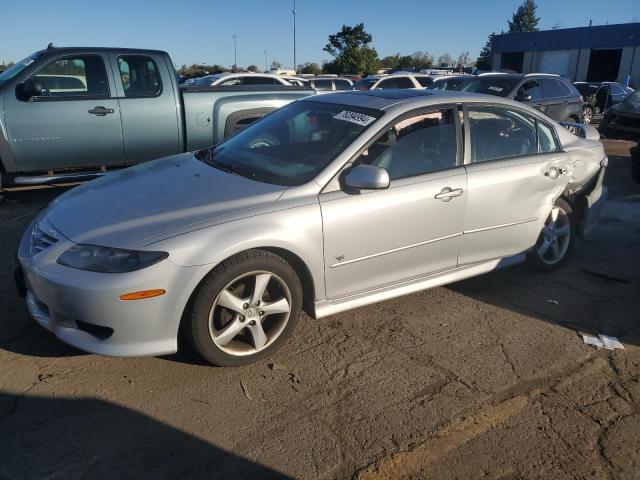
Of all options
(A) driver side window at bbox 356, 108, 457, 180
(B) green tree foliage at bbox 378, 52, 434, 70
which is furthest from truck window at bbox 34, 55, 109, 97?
(B) green tree foliage at bbox 378, 52, 434, 70

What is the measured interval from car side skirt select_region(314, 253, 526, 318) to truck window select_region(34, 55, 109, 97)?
4755 millimetres

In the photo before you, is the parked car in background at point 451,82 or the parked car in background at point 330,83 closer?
the parked car in background at point 451,82

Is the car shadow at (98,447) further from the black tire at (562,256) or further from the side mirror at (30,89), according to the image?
the side mirror at (30,89)

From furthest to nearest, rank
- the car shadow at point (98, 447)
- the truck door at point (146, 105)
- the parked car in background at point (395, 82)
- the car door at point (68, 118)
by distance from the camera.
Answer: the parked car in background at point (395, 82) < the truck door at point (146, 105) < the car door at point (68, 118) < the car shadow at point (98, 447)

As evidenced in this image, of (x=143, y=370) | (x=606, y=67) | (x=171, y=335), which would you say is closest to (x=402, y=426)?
(x=171, y=335)

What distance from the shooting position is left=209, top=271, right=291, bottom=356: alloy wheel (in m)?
3.07

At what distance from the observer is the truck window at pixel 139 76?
680cm

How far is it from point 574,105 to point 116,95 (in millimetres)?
10161

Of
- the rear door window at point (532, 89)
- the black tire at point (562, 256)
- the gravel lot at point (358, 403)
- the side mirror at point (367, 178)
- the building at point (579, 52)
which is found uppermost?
A: the building at point (579, 52)

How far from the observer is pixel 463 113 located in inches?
158

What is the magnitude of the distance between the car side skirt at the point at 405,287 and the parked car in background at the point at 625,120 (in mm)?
8675

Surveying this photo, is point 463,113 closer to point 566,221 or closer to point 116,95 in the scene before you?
point 566,221

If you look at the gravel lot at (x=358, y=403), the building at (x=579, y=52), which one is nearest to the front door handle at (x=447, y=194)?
the gravel lot at (x=358, y=403)

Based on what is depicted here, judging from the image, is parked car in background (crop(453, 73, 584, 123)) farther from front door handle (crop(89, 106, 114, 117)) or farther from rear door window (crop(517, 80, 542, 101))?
front door handle (crop(89, 106, 114, 117))
